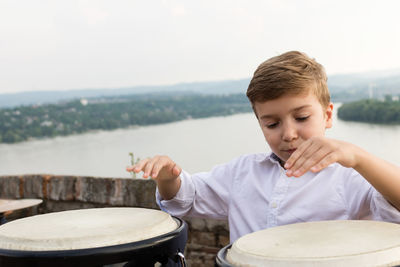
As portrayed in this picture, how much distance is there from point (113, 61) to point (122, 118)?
13.5 metres

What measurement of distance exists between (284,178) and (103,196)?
1.82 m

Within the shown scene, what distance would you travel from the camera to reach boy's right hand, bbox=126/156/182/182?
4.43 ft

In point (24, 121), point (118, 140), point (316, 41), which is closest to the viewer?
point (24, 121)

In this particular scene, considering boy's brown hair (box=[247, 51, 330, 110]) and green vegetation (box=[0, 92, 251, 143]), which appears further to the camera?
green vegetation (box=[0, 92, 251, 143])

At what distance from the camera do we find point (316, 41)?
50.3ft

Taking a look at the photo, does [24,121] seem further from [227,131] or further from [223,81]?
[223,81]

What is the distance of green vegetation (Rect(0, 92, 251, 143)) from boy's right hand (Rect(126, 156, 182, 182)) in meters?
8.74

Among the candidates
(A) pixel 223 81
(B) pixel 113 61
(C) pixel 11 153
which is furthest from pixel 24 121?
(B) pixel 113 61

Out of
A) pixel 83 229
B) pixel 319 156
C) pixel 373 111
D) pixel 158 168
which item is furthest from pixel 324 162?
pixel 373 111

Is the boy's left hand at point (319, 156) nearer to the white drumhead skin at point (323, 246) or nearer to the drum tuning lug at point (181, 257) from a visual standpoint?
the white drumhead skin at point (323, 246)

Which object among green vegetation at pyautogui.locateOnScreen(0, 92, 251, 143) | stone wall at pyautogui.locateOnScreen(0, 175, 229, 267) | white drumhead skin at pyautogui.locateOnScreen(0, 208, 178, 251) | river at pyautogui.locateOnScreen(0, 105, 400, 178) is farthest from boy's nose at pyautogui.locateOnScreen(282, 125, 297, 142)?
river at pyautogui.locateOnScreen(0, 105, 400, 178)

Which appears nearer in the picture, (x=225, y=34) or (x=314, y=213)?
(x=314, y=213)

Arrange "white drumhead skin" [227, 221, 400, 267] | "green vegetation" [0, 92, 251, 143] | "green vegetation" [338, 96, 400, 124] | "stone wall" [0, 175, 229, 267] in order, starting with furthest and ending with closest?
1. "green vegetation" [0, 92, 251, 143]
2. "green vegetation" [338, 96, 400, 124]
3. "stone wall" [0, 175, 229, 267]
4. "white drumhead skin" [227, 221, 400, 267]

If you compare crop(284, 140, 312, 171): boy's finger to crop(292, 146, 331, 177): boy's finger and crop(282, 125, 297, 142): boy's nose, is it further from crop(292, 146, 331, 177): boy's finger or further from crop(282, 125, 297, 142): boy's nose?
crop(282, 125, 297, 142): boy's nose
